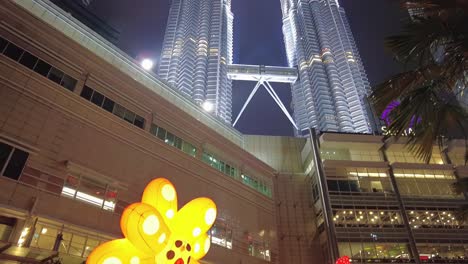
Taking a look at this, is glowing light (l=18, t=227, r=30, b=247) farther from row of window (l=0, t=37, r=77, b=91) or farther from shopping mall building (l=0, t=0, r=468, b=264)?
row of window (l=0, t=37, r=77, b=91)

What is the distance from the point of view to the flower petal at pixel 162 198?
333 inches

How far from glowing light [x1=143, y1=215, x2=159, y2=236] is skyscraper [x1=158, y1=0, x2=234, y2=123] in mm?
49797

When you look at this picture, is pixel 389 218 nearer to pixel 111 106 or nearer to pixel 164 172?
pixel 164 172

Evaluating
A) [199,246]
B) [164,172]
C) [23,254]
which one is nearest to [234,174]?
[164,172]

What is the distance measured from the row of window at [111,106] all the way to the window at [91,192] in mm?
4539

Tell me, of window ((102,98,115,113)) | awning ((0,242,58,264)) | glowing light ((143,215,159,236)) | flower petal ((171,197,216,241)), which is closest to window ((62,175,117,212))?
awning ((0,242,58,264))

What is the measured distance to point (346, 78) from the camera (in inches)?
2785

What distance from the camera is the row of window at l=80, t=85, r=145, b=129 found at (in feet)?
59.9

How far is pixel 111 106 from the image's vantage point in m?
19.2

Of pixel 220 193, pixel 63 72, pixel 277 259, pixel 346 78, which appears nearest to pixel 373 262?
pixel 277 259

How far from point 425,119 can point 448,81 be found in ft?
2.69

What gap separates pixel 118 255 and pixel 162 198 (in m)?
1.83

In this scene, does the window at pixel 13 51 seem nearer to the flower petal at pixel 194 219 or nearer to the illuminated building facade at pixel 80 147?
the illuminated building facade at pixel 80 147

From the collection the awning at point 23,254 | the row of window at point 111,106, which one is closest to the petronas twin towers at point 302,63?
the row of window at point 111,106
